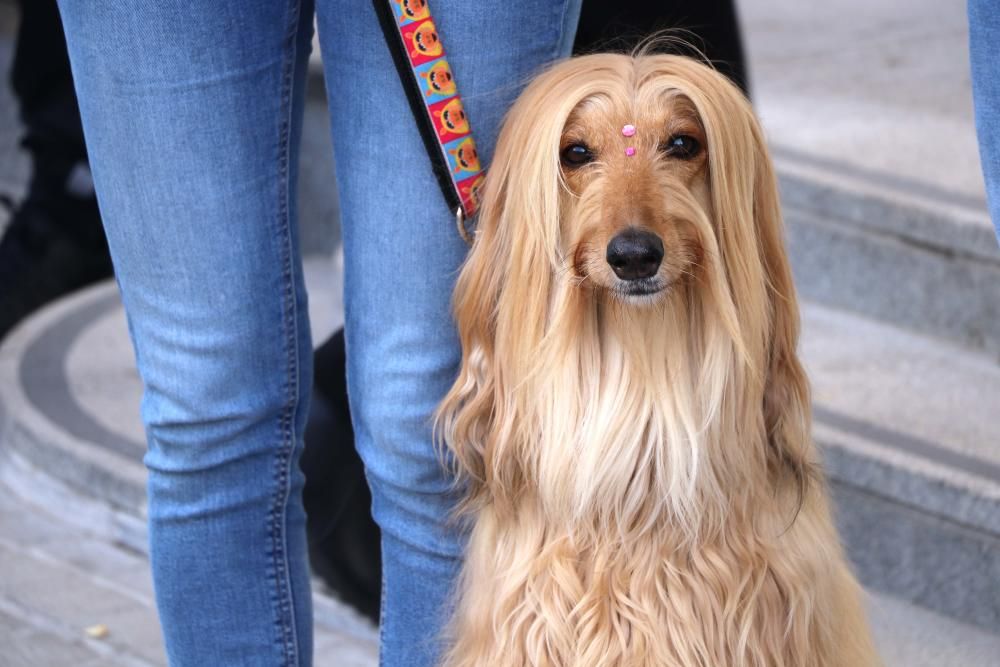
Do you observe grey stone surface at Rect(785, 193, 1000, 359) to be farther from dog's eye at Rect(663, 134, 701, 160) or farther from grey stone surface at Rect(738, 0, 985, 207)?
dog's eye at Rect(663, 134, 701, 160)

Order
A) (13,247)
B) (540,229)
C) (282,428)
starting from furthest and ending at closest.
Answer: (13,247) < (282,428) < (540,229)

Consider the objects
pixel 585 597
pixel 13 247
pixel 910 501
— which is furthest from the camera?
pixel 13 247

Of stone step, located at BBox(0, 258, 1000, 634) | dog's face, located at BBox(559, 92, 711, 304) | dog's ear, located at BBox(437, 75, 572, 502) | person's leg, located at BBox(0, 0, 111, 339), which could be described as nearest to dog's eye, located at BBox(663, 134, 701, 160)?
dog's face, located at BBox(559, 92, 711, 304)

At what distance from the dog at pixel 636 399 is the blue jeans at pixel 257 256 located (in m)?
0.06

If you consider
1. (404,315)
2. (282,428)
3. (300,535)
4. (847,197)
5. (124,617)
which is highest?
(404,315)

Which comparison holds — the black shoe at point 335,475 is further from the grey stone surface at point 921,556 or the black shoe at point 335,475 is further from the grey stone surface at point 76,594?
the grey stone surface at point 921,556

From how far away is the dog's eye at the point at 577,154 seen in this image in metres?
1.60

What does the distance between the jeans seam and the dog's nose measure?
460 millimetres

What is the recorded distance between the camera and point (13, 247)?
3969 millimetres

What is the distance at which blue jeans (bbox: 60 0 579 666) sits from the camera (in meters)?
1.61

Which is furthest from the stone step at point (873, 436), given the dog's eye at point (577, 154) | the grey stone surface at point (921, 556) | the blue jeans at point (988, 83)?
the dog's eye at point (577, 154)

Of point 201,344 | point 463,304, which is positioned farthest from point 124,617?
point 463,304

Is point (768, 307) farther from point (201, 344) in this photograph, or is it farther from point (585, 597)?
point (201, 344)

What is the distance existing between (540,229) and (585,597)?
465 mm
